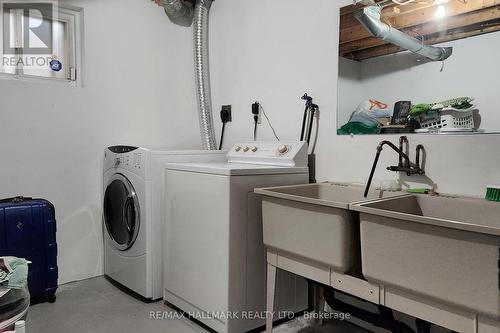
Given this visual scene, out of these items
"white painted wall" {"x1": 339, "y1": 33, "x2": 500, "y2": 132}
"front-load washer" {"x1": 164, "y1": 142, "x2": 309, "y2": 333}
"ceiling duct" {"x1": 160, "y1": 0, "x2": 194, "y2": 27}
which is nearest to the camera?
Answer: "white painted wall" {"x1": 339, "y1": 33, "x2": 500, "y2": 132}

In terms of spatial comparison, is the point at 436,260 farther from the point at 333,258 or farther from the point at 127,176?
the point at 127,176

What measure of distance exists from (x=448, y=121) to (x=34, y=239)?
2.47 m

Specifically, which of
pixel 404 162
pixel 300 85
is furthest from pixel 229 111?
pixel 404 162

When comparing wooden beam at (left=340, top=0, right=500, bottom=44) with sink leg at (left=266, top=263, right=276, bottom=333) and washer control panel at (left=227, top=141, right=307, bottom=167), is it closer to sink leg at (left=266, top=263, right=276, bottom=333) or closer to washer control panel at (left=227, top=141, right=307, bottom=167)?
washer control panel at (left=227, top=141, right=307, bottom=167)

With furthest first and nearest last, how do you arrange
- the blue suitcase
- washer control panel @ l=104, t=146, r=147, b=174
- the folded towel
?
1. washer control panel @ l=104, t=146, r=147, b=174
2. the blue suitcase
3. the folded towel

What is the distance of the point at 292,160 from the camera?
2055mm

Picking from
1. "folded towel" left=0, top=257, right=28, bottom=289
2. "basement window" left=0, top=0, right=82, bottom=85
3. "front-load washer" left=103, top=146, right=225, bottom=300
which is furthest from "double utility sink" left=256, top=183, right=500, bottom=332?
"basement window" left=0, top=0, right=82, bottom=85

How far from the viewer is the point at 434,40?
170cm

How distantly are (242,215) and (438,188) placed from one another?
3.24ft

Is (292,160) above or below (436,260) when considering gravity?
above

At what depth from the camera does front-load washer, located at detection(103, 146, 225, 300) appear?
87.7 inches

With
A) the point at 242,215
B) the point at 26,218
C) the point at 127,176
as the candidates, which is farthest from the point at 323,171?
the point at 26,218

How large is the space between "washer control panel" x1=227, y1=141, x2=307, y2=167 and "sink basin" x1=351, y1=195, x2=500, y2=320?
0.75m

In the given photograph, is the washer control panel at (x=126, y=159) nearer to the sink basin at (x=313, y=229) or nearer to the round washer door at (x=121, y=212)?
the round washer door at (x=121, y=212)
